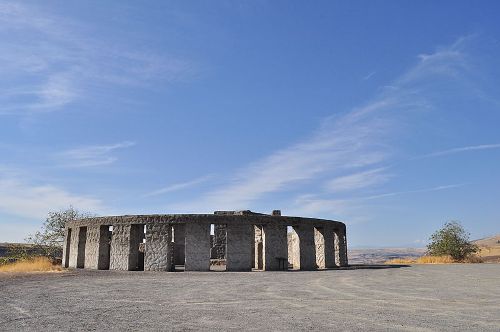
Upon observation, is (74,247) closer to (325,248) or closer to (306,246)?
(306,246)

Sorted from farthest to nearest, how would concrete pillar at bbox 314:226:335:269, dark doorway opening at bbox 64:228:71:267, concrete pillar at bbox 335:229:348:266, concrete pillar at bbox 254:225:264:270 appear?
concrete pillar at bbox 335:229:348:266 < dark doorway opening at bbox 64:228:71:267 < concrete pillar at bbox 254:225:264:270 < concrete pillar at bbox 314:226:335:269

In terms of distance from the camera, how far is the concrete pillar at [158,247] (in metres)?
23.6

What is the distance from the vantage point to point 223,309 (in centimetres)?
980

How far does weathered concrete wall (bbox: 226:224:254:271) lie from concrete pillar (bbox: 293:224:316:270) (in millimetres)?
3594

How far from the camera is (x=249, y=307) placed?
10.1 metres

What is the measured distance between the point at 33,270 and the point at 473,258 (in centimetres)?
3765

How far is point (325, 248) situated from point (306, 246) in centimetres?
258

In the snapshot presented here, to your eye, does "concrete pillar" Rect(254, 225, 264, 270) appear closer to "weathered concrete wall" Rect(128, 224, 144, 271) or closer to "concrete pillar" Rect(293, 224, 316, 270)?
"concrete pillar" Rect(293, 224, 316, 270)

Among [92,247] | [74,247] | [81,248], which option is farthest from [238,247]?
[74,247]

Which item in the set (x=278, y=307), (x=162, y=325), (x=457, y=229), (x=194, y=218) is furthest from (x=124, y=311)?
(x=457, y=229)

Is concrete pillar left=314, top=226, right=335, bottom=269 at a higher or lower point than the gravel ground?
higher

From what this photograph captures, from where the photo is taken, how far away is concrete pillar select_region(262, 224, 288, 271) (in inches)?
971

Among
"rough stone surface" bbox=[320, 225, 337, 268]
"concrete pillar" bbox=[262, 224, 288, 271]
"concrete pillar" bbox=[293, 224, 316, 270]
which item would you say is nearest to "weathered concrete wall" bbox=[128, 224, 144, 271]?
"concrete pillar" bbox=[262, 224, 288, 271]

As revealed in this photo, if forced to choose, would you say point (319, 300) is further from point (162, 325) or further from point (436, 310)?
point (162, 325)
